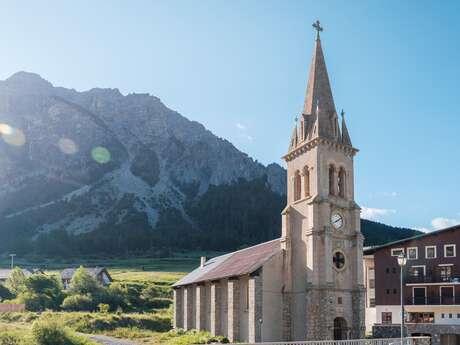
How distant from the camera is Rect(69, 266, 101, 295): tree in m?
95.1

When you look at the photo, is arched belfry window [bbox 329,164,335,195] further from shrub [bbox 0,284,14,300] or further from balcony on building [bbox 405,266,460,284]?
shrub [bbox 0,284,14,300]

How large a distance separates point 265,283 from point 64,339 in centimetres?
1652

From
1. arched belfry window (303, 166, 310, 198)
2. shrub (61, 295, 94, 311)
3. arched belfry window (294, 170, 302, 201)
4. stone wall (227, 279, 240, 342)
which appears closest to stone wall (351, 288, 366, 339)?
arched belfry window (303, 166, 310, 198)

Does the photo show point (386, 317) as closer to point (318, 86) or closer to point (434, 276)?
point (434, 276)

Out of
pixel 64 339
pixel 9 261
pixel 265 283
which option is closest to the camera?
pixel 64 339

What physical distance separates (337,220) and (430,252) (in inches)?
829

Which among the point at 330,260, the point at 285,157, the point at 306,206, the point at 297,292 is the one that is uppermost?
the point at 285,157

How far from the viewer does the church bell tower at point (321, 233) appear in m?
41.7

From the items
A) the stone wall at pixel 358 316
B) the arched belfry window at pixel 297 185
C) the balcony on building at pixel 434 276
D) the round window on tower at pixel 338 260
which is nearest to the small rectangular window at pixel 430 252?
the balcony on building at pixel 434 276

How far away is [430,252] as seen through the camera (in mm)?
59156

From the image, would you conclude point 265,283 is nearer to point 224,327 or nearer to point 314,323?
point 314,323

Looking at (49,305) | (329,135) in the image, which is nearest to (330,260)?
(329,135)

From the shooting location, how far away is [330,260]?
139 ft

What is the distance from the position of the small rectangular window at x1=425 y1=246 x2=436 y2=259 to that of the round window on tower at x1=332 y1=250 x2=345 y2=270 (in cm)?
2039
